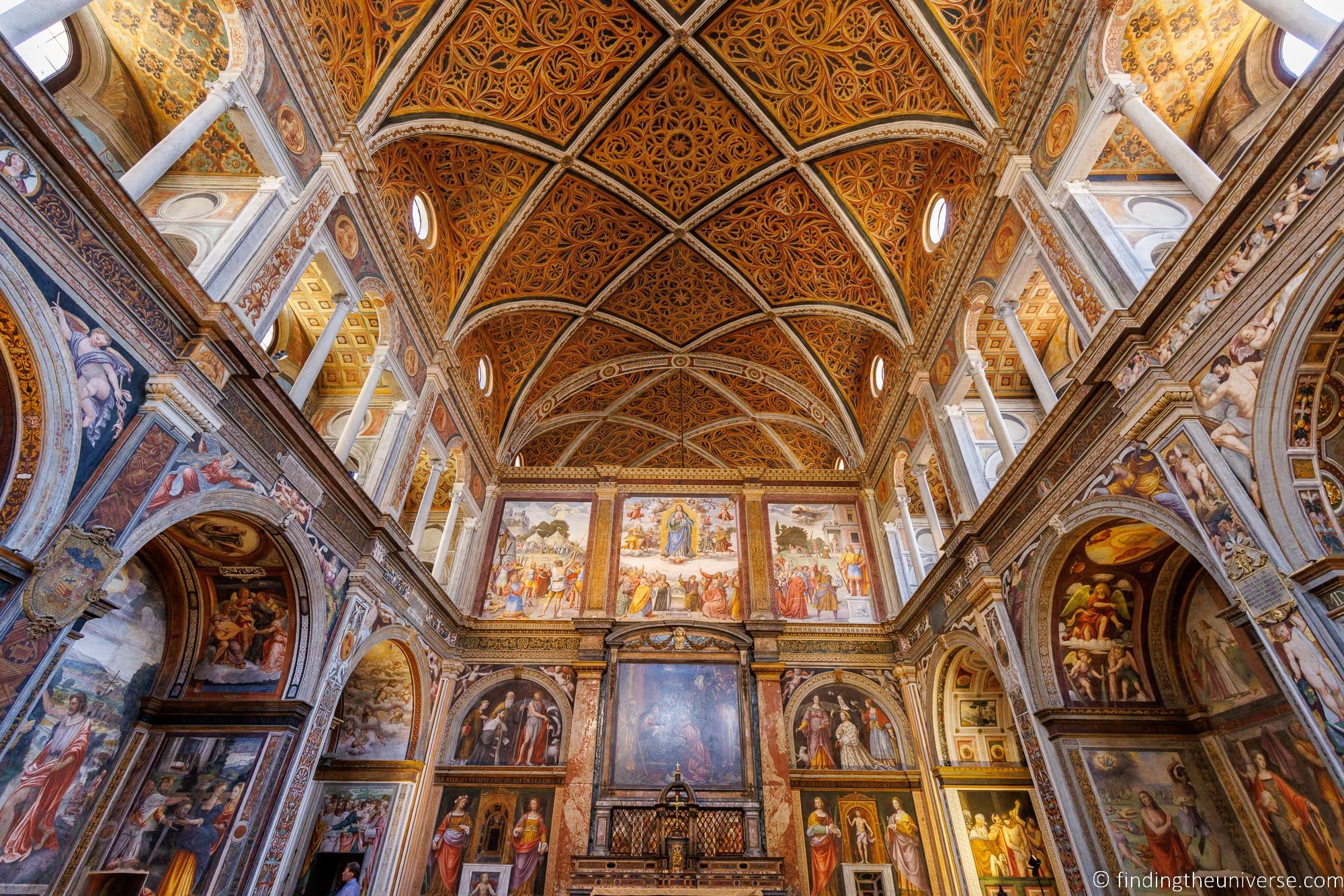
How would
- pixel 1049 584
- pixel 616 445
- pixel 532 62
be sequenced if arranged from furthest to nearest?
pixel 616 445 < pixel 532 62 < pixel 1049 584

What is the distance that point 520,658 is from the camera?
51.9 ft

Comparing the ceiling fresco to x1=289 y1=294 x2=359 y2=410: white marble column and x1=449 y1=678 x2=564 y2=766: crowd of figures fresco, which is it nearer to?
x1=289 y1=294 x2=359 y2=410: white marble column

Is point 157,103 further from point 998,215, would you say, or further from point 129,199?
point 998,215

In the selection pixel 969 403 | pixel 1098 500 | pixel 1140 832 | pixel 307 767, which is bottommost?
pixel 1140 832

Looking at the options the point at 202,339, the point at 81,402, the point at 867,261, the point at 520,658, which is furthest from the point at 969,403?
the point at 81,402

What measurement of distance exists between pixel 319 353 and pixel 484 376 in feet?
24.4

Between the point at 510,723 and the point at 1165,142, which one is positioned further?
the point at 510,723

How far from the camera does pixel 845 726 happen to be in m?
14.8

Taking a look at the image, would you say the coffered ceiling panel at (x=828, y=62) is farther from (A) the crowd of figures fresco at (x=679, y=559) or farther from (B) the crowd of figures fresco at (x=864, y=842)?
(B) the crowd of figures fresco at (x=864, y=842)

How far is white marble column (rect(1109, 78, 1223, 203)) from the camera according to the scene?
700 cm

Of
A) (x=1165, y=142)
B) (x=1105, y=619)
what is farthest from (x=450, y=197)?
(x=1105, y=619)

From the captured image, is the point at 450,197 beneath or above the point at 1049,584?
above

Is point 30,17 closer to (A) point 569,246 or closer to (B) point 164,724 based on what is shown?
(B) point 164,724

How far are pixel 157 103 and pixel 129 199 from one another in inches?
182
